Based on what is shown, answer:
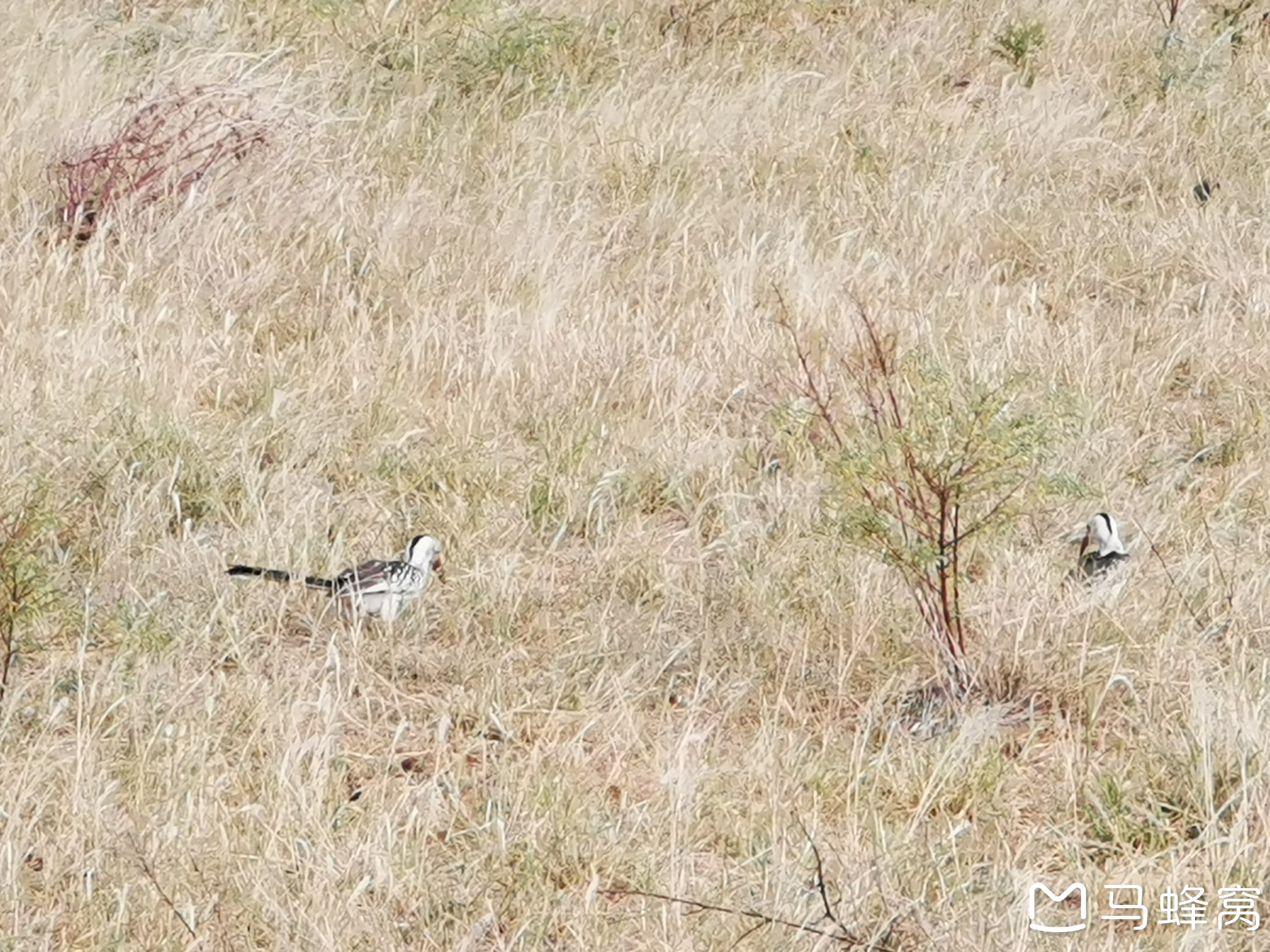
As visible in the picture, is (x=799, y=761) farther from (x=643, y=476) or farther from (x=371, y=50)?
(x=371, y=50)

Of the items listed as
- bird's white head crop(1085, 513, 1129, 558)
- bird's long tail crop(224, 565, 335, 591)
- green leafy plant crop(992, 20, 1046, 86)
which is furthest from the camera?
green leafy plant crop(992, 20, 1046, 86)

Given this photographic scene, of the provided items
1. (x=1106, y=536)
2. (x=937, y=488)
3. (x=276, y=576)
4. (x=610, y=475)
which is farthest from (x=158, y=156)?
(x=1106, y=536)

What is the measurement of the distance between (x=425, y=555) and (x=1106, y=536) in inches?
68.5

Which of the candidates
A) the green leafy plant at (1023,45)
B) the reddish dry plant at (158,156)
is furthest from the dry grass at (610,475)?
the reddish dry plant at (158,156)

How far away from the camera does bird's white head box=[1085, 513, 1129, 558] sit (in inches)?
206

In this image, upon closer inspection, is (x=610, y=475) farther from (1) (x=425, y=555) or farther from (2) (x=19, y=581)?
(2) (x=19, y=581)

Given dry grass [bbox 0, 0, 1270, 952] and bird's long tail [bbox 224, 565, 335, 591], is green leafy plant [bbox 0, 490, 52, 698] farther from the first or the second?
bird's long tail [bbox 224, 565, 335, 591]

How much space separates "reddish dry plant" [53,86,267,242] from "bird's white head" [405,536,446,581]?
8.41ft

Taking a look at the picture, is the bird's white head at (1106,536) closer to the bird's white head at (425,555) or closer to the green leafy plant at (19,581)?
the bird's white head at (425,555)

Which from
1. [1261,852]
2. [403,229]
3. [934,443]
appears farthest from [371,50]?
[1261,852]

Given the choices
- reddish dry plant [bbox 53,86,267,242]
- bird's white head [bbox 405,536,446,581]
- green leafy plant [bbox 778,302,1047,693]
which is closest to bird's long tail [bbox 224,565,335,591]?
bird's white head [bbox 405,536,446,581]

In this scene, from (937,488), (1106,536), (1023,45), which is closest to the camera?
(937,488)

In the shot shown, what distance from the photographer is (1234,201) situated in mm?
7984

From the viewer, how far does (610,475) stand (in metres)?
5.70
